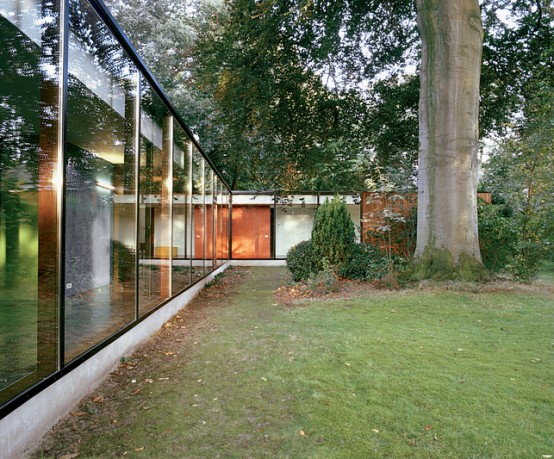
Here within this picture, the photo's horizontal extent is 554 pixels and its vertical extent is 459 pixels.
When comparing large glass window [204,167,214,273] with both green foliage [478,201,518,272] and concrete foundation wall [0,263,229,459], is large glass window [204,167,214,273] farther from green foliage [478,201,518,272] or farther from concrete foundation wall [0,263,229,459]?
green foliage [478,201,518,272]

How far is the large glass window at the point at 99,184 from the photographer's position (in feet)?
12.8

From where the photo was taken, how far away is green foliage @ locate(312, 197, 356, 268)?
8.52m

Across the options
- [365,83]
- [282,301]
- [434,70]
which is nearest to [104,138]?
[282,301]

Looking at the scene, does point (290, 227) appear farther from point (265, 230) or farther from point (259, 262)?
point (259, 262)

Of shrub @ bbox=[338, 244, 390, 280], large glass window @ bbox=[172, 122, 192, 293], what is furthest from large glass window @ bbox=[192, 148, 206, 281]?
shrub @ bbox=[338, 244, 390, 280]

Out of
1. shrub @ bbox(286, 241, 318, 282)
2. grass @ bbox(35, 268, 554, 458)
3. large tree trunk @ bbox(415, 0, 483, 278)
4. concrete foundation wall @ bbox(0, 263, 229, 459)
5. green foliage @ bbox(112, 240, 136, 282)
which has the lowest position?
grass @ bbox(35, 268, 554, 458)

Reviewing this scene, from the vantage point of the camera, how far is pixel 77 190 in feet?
16.8

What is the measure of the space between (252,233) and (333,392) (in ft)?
42.2

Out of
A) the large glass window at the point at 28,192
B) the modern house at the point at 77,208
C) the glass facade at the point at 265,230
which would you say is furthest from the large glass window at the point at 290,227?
the large glass window at the point at 28,192

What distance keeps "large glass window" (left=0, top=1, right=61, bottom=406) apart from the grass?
2.06 feet

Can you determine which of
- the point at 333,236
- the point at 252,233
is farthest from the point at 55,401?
the point at 252,233

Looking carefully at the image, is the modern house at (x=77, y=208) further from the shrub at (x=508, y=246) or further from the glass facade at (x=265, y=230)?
the glass facade at (x=265, y=230)

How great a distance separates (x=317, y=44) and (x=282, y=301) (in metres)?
7.24

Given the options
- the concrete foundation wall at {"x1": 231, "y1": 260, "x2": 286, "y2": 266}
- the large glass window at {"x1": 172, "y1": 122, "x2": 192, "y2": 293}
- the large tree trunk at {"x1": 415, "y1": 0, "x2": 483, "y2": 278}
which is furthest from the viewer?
the concrete foundation wall at {"x1": 231, "y1": 260, "x2": 286, "y2": 266}
